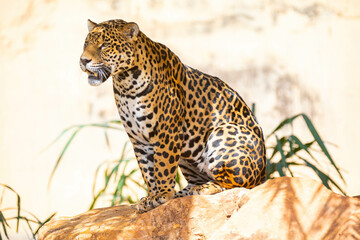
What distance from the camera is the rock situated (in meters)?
3.98

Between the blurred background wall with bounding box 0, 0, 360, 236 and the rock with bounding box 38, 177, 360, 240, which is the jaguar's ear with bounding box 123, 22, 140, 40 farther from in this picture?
the blurred background wall with bounding box 0, 0, 360, 236

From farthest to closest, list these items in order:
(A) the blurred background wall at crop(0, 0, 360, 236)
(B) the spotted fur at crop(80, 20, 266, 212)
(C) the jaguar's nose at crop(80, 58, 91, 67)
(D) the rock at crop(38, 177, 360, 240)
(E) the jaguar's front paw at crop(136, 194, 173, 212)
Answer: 1. (A) the blurred background wall at crop(0, 0, 360, 236)
2. (E) the jaguar's front paw at crop(136, 194, 173, 212)
3. (B) the spotted fur at crop(80, 20, 266, 212)
4. (C) the jaguar's nose at crop(80, 58, 91, 67)
5. (D) the rock at crop(38, 177, 360, 240)

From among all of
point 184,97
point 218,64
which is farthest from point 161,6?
point 184,97

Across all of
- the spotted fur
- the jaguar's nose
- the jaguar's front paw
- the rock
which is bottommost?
the rock

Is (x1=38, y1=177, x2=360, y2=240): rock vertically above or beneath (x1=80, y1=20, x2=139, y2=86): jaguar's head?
beneath

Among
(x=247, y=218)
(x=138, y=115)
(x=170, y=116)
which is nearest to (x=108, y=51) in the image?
(x=138, y=115)

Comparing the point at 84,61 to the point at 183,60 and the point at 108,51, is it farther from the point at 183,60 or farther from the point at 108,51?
the point at 183,60

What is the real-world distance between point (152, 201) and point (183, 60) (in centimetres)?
525

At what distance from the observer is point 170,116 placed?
4.55 meters

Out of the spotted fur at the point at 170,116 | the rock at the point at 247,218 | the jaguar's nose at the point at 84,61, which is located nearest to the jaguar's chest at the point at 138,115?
the spotted fur at the point at 170,116

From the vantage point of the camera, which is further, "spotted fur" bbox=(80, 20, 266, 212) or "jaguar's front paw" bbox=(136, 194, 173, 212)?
"jaguar's front paw" bbox=(136, 194, 173, 212)

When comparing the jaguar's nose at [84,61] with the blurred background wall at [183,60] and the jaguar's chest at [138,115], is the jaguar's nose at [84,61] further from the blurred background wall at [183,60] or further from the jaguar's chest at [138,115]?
the blurred background wall at [183,60]

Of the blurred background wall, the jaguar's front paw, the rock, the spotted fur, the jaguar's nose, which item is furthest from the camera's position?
the blurred background wall

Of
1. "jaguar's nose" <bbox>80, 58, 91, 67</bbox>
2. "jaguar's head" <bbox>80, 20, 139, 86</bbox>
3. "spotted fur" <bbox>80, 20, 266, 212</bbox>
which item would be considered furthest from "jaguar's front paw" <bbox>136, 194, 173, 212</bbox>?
"jaguar's nose" <bbox>80, 58, 91, 67</bbox>
